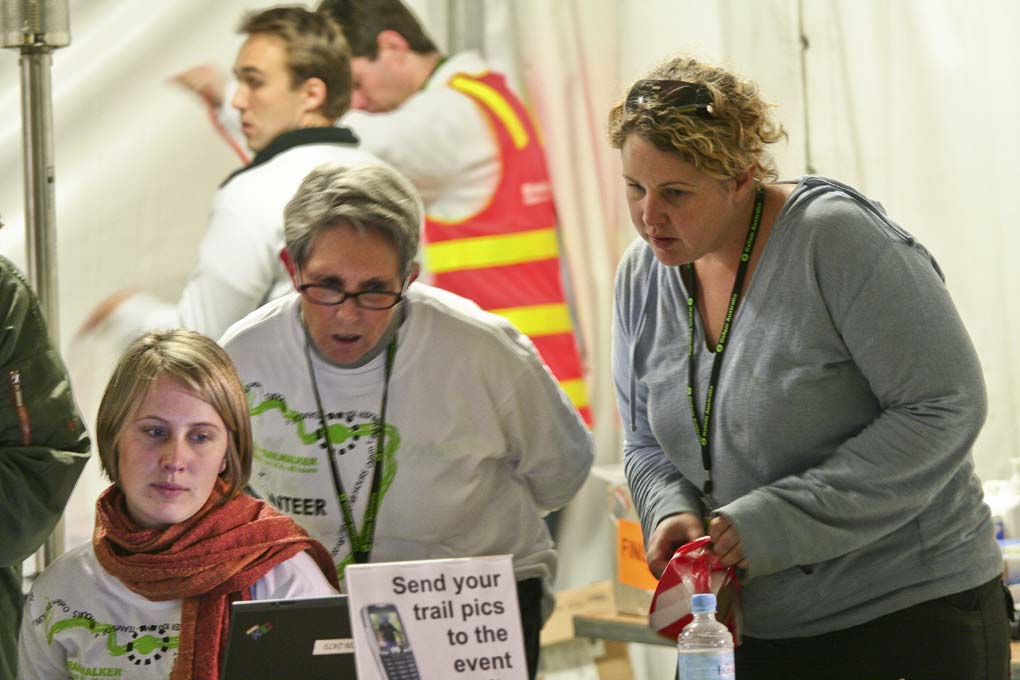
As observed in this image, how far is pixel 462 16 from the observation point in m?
3.60

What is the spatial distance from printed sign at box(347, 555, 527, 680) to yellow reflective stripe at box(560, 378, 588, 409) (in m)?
2.34

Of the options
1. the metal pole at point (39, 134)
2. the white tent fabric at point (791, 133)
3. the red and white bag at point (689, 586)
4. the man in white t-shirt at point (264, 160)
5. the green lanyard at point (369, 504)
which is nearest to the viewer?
the red and white bag at point (689, 586)

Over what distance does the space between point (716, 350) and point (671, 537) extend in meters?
0.26

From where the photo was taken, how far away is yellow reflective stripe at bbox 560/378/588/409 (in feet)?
12.0

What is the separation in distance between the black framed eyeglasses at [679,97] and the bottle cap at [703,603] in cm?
61

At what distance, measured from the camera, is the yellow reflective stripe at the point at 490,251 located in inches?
140

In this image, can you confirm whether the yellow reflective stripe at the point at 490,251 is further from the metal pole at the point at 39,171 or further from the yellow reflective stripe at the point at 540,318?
the metal pole at the point at 39,171

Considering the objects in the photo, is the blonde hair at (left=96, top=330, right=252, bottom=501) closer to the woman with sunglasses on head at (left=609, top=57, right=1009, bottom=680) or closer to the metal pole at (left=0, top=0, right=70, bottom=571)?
the woman with sunglasses on head at (left=609, top=57, right=1009, bottom=680)

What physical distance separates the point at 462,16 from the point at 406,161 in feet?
1.38

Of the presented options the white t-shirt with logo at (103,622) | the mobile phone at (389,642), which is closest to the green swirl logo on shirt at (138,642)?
the white t-shirt with logo at (103,622)

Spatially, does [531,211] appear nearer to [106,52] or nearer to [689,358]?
[106,52]

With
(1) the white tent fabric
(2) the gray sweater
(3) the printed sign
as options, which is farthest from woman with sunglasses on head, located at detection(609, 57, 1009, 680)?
(1) the white tent fabric

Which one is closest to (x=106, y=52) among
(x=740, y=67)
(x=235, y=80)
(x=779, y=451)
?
(x=235, y=80)

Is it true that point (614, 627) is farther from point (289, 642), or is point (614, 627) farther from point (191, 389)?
point (289, 642)
